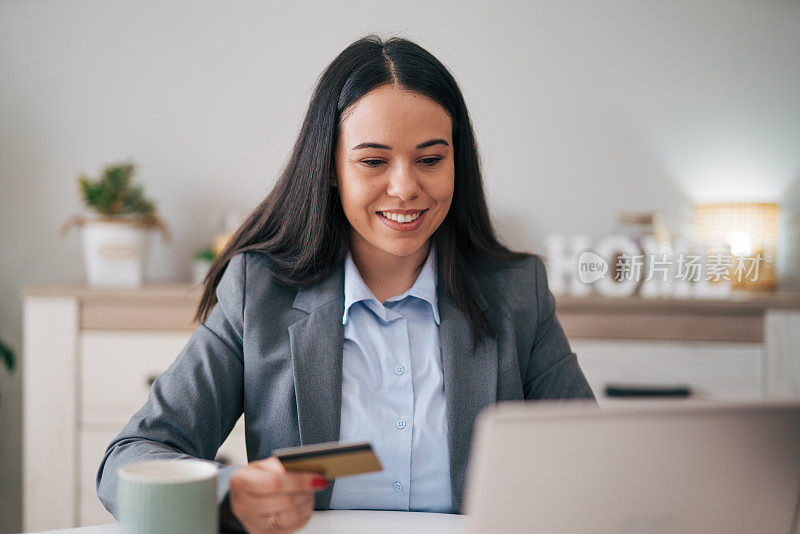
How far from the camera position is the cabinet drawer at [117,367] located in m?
2.23

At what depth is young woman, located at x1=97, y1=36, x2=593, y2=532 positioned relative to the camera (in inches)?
47.3

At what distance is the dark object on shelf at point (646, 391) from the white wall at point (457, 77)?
2.06 feet

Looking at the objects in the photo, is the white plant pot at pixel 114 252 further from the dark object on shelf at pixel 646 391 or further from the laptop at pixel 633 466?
the laptop at pixel 633 466

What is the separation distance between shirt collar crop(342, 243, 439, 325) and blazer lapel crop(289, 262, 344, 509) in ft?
0.07

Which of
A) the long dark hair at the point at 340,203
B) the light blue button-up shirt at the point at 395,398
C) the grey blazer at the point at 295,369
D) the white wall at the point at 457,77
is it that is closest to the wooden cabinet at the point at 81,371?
the white wall at the point at 457,77

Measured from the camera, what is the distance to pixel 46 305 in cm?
223

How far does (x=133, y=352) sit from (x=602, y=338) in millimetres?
1435

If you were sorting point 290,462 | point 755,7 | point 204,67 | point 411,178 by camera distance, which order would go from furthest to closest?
point 204,67 → point 755,7 → point 411,178 → point 290,462

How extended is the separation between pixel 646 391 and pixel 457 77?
49.3 inches

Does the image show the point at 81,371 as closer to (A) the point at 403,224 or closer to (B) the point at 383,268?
(B) the point at 383,268

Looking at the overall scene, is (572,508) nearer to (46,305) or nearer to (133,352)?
(133,352)

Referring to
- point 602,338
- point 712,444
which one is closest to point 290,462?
point 712,444

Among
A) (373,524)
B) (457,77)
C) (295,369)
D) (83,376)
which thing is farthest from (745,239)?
(83,376)

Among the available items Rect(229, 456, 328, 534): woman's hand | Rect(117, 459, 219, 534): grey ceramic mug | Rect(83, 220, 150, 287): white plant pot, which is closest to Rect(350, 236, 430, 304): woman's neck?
Rect(229, 456, 328, 534): woman's hand
